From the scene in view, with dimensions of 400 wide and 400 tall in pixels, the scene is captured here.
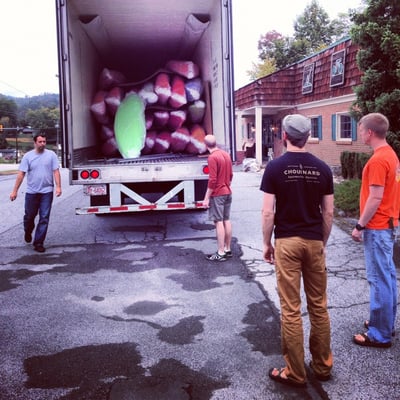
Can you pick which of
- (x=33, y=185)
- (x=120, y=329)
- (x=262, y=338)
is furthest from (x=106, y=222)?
(x=262, y=338)

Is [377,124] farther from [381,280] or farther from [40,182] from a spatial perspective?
[40,182]

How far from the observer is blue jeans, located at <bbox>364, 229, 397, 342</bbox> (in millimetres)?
3693

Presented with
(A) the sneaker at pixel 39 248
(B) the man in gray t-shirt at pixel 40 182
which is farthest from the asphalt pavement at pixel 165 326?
(B) the man in gray t-shirt at pixel 40 182

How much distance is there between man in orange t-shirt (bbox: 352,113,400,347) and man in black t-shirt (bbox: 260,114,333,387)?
1.72 feet

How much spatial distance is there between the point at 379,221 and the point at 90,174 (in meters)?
4.95

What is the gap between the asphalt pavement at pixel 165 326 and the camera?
325 centimetres

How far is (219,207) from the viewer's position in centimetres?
659

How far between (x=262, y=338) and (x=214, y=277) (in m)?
1.90

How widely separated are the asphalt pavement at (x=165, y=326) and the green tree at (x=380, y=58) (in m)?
3.24

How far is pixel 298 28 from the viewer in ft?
177

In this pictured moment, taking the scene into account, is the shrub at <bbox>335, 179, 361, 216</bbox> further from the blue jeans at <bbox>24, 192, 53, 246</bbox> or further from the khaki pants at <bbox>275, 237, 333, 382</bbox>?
the khaki pants at <bbox>275, 237, 333, 382</bbox>

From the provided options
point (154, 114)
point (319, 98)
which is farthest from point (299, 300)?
point (319, 98)

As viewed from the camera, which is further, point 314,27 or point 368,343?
point 314,27

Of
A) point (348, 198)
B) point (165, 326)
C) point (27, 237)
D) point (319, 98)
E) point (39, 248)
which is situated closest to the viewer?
point (165, 326)
